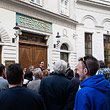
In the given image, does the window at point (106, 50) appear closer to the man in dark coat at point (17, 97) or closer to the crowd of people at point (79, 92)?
the crowd of people at point (79, 92)

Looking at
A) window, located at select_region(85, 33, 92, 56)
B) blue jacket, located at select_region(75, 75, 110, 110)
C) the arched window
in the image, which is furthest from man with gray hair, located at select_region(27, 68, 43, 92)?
window, located at select_region(85, 33, 92, 56)

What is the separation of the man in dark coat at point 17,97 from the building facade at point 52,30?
10.1 meters

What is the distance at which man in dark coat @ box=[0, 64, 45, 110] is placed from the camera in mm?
2592

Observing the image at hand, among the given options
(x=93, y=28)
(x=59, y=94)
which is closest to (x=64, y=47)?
(x=93, y=28)

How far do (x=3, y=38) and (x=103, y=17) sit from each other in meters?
12.6

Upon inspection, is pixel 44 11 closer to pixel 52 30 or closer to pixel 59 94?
pixel 52 30

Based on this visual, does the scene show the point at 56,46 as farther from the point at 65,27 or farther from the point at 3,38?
the point at 3,38

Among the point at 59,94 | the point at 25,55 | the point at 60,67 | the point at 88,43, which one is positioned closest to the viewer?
the point at 59,94

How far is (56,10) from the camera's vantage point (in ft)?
56.4

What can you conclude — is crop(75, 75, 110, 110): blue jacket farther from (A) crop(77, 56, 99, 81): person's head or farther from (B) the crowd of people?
(A) crop(77, 56, 99, 81): person's head

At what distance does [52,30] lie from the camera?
16.6 m

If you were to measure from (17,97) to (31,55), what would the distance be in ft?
41.8

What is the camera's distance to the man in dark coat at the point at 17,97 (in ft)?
8.50

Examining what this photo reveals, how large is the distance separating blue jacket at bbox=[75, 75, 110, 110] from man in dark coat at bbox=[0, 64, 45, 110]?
0.65 meters
